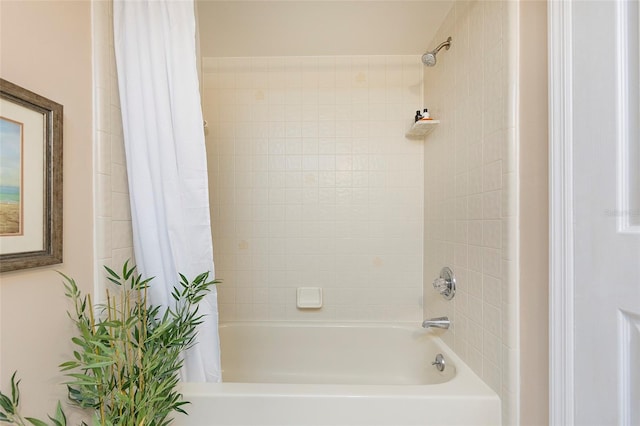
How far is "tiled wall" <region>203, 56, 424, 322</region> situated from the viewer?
2.07m

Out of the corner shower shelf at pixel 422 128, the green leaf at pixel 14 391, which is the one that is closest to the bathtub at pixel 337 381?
the green leaf at pixel 14 391

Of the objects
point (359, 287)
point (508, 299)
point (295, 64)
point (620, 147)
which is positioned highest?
point (295, 64)

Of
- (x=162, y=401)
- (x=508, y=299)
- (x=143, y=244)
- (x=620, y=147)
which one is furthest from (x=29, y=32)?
(x=508, y=299)

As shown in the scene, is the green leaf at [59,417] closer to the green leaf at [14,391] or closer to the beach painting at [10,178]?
the green leaf at [14,391]

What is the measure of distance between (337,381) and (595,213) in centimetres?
172

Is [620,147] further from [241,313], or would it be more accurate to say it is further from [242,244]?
[241,313]

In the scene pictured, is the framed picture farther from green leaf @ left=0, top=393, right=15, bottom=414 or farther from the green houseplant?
green leaf @ left=0, top=393, right=15, bottom=414

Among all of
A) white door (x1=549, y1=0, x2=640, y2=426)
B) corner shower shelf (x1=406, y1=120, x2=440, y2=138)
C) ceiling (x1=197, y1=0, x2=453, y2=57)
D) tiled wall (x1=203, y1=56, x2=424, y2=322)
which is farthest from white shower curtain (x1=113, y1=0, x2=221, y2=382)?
corner shower shelf (x1=406, y1=120, x2=440, y2=138)

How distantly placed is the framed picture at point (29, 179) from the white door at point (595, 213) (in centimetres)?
133

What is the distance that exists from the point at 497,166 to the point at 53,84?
1388mm

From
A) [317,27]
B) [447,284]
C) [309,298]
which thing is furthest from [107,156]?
[447,284]

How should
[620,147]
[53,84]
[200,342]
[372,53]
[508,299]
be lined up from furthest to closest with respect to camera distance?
1. [372,53]
2. [200,342]
3. [508,299]
4. [53,84]
5. [620,147]

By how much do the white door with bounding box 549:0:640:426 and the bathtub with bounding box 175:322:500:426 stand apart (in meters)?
0.37

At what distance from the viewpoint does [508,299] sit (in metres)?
1.04
